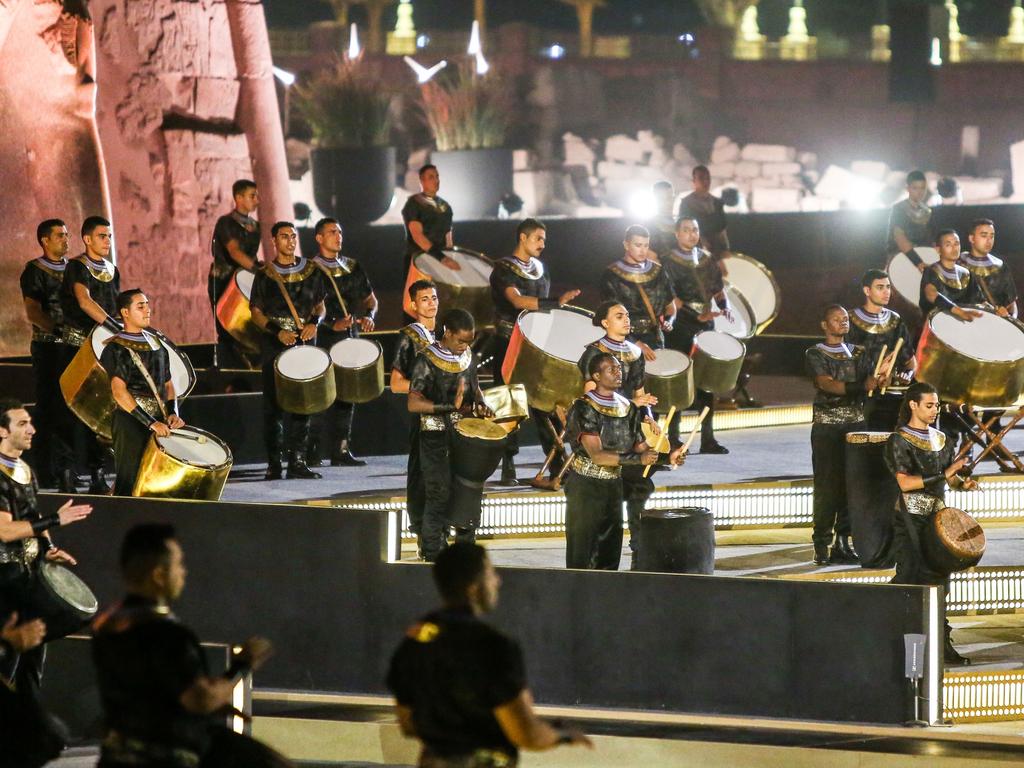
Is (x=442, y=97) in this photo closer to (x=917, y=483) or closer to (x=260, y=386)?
(x=260, y=386)

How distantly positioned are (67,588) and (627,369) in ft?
9.10

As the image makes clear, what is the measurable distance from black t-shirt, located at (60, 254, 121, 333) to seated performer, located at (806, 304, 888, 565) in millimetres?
2981

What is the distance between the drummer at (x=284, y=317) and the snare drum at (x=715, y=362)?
6.17 feet

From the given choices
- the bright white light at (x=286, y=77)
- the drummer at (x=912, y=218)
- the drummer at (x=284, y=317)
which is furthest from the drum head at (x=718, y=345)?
the bright white light at (x=286, y=77)

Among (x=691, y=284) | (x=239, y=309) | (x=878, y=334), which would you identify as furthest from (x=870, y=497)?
(x=239, y=309)

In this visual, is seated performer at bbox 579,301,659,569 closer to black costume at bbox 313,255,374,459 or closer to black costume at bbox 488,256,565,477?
black costume at bbox 488,256,565,477

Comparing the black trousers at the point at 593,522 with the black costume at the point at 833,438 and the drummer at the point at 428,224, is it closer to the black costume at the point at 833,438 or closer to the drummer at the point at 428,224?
the black costume at the point at 833,438

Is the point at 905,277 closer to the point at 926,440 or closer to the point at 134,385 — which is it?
the point at 926,440

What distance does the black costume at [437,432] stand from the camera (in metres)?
7.41

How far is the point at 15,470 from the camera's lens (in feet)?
18.8

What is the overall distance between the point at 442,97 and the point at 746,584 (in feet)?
40.0

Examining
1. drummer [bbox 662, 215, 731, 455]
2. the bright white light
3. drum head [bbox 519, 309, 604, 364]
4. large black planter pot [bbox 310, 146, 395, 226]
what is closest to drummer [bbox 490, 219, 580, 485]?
drum head [bbox 519, 309, 604, 364]

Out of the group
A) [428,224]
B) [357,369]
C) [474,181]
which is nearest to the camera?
[357,369]

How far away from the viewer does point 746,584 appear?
21.3ft
